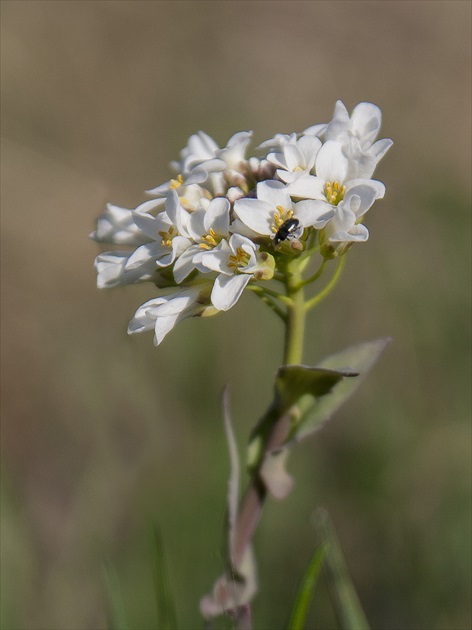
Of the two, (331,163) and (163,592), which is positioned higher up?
(331,163)

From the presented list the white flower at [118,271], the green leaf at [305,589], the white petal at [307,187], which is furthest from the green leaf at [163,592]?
the white petal at [307,187]

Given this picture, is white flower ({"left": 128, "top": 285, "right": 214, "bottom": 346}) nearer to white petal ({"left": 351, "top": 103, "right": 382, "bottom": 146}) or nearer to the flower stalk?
the flower stalk

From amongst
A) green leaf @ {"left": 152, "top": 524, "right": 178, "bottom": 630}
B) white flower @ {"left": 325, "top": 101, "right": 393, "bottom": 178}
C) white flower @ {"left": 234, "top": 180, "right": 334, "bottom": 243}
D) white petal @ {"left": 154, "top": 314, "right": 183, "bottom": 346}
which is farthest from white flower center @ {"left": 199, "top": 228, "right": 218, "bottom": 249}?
green leaf @ {"left": 152, "top": 524, "right": 178, "bottom": 630}

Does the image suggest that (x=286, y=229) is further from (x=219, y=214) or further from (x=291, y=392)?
(x=291, y=392)

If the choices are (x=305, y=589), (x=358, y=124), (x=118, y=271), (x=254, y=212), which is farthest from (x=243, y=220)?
(x=305, y=589)

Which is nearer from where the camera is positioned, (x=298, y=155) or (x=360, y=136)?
(x=298, y=155)

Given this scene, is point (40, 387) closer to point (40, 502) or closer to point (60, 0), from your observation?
point (40, 502)
